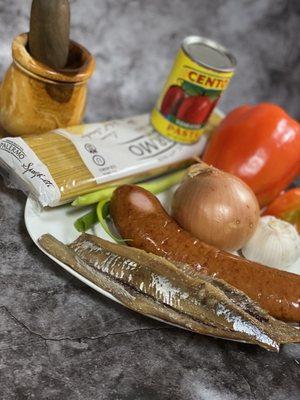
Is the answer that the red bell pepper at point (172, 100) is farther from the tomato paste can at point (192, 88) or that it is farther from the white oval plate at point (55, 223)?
the white oval plate at point (55, 223)

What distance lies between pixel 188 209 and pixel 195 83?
1.09ft

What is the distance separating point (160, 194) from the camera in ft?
4.45

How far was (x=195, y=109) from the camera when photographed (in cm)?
145

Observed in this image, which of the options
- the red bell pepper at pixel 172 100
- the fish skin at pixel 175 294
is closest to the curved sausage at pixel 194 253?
the fish skin at pixel 175 294

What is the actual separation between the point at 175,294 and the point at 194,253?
113 mm

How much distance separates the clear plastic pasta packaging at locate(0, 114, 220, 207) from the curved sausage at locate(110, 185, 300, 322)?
94 mm

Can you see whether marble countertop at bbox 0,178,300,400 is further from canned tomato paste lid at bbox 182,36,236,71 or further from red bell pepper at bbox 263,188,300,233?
canned tomato paste lid at bbox 182,36,236,71

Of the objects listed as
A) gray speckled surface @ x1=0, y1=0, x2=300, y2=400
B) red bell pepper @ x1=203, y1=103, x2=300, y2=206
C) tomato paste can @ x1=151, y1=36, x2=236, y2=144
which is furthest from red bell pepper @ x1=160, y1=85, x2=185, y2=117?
gray speckled surface @ x1=0, y1=0, x2=300, y2=400

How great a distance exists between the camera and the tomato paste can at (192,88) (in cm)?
139

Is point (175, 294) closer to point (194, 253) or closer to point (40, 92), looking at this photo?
point (194, 253)

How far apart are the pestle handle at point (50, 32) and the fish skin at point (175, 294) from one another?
349 mm

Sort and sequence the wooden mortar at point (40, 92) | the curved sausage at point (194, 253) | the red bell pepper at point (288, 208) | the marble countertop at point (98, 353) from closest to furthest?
the marble countertop at point (98, 353), the curved sausage at point (194, 253), the wooden mortar at point (40, 92), the red bell pepper at point (288, 208)

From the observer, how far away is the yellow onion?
1.19 meters

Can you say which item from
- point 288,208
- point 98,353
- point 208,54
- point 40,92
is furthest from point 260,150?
point 98,353
